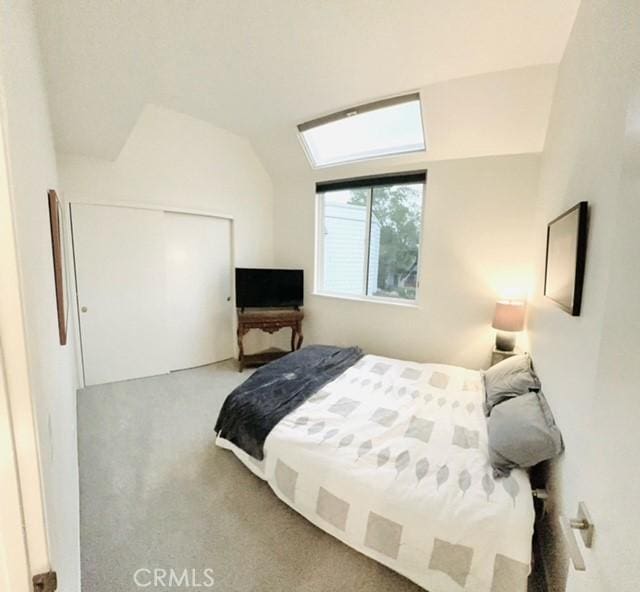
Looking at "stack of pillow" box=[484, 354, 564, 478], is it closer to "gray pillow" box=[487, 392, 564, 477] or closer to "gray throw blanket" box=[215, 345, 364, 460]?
"gray pillow" box=[487, 392, 564, 477]

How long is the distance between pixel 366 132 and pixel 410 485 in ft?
10.8

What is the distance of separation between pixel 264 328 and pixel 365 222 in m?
1.89

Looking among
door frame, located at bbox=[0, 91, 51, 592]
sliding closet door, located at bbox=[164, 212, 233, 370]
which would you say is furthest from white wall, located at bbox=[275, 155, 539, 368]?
door frame, located at bbox=[0, 91, 51, 592]

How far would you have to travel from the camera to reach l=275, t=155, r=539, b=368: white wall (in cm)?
272

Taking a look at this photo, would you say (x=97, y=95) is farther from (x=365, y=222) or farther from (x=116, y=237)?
(x=365, y=222)

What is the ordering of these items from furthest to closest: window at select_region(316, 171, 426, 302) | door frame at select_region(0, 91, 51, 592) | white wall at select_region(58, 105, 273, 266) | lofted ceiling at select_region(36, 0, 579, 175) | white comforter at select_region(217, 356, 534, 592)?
window at select_region(316, 171, 426, 302)
white wall at select_region(58, 105, 273, 266)
lofted ceiling at select_region(36, 0, 579, 175)
white comforter at select_region(217, 356, 534, 592)
door frame at select_region(0, 91, 51, 592)

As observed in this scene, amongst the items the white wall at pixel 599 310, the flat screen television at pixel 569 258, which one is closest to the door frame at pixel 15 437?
the white wall at pixel 599 310

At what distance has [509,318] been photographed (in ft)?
8.43

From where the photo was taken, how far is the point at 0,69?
0.49 metres

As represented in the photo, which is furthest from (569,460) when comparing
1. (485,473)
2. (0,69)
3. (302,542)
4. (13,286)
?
(0,69)

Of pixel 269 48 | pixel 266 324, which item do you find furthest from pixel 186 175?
pixel 266 324

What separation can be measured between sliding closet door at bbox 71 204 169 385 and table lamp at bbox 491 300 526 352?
3634mm

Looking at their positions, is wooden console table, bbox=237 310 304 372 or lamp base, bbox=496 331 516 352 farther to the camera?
wooden console table, bbox=237 310 304 372

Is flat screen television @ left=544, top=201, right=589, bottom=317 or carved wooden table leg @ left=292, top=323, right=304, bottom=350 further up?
flat screen television @ left=544, top=201, right=589, bottom=317
